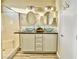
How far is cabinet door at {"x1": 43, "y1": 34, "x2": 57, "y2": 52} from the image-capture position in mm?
6938

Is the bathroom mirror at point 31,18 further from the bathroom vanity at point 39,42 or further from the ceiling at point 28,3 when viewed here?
the bathroom vanity at point 39,42

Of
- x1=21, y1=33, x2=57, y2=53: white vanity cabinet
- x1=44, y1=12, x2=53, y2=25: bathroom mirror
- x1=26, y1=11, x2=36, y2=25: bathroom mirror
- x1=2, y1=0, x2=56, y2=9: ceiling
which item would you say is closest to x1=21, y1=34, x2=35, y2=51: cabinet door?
x1=21, y1=33, x2=57, y2=53: white vanity cabinet

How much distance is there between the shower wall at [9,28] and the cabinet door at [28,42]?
521 mm

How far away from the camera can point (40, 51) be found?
23.1ft

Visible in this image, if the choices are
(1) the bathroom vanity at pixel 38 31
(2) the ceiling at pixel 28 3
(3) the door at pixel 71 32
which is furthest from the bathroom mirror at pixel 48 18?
(3) the door at pixel 71 32

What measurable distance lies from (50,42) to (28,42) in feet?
3.04

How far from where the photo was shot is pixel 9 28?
274 inches

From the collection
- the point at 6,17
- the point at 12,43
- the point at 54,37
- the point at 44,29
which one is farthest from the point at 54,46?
the point at 6,17

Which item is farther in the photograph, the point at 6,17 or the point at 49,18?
the point at 49,18

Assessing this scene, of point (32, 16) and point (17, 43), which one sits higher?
point (32, 16)

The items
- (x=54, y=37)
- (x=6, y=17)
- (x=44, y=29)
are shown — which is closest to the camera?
(x=6, y=17)

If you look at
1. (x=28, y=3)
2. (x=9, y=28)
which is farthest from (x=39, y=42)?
(x=28, y=3)

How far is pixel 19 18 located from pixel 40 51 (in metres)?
2.12

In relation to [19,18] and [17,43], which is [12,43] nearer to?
[17,43]
